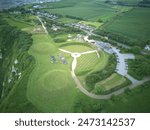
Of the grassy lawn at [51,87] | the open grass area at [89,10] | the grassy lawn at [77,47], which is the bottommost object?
the grassy lawn at [51,87]

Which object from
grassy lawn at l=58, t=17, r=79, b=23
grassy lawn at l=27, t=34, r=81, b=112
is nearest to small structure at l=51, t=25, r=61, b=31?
grassy lawn at l=58, t=17, r=79, b=23

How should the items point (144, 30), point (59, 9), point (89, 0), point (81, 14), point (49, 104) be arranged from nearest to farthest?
point (49, 104) < point (144, 30) < point (81, 14) < point (59, 9) < point (89, 0)

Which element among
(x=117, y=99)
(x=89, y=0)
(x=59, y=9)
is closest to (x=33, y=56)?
(x=117, y=99)

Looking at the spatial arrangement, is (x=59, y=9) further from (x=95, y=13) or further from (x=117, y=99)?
(x=117, y=99)

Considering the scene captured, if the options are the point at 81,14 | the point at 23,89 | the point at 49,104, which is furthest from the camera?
the point at 81,14

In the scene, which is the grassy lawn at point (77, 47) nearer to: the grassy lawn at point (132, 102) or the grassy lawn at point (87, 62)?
the grassy lawn at point (87, 62)

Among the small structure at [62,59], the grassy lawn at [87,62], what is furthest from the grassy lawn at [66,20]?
the grassy lawn at [87,62]
